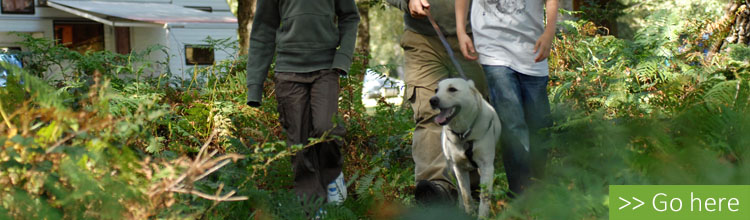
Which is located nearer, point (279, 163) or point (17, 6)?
point (279, 163)

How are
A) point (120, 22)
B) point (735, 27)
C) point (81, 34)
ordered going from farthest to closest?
point (81, 34), point (120, 22), point (735, 27)

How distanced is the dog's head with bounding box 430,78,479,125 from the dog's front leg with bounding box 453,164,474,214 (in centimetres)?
40

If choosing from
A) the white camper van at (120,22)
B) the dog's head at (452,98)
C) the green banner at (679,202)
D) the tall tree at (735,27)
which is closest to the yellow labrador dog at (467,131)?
the dog's head at (452,98)

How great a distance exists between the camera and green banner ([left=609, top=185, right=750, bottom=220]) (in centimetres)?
321

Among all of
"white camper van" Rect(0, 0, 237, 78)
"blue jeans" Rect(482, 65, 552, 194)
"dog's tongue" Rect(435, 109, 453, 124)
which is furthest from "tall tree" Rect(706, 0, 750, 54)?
"white camper van" Rect(0, 0, 237, 78)

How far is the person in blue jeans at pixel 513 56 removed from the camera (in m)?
5.04

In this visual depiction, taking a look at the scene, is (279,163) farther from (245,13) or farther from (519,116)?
(245,13)

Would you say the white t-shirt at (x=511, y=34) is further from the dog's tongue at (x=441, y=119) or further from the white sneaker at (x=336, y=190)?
the white sneaker at (x=336, y=190)

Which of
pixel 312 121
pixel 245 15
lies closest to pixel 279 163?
pixel 312 121

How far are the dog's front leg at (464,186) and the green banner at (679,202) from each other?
1.61 m

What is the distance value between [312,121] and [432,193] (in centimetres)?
101

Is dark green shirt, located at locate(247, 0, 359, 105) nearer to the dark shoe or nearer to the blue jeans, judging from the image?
the dark shoe

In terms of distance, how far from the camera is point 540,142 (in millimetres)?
4645

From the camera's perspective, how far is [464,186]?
5.02 metres
